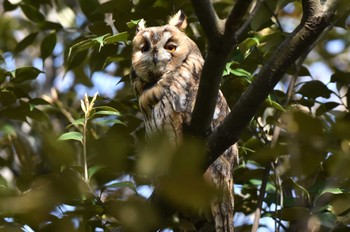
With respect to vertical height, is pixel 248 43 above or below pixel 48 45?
above

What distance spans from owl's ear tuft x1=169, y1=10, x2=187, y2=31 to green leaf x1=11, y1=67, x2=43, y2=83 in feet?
2.49

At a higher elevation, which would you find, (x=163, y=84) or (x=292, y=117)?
(x=292, y=117)

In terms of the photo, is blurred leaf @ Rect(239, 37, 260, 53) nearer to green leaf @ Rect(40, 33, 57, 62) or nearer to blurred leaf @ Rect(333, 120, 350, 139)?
green leaf @ Rect(40, 33, 57, 62)

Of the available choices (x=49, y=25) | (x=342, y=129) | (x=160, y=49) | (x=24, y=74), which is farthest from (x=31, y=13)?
(x=342, y=129)

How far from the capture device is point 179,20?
3.09 metres

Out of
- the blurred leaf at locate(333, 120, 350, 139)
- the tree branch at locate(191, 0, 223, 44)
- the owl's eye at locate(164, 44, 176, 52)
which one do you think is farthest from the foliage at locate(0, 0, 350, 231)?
the tree branch at locate(191, 0, 223, 44)

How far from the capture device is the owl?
2.70 m

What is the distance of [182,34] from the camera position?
3.18 m

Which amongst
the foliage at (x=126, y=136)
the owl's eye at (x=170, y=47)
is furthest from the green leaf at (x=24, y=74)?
the owl's eye at (x=170, y=47)

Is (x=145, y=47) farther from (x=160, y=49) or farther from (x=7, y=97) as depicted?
(x=7, y=97)

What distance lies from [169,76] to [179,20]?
0.33 meters

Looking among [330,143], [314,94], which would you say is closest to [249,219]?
[314,94]

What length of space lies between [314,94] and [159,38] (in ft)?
2.98

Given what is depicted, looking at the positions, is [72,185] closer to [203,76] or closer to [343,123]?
[343,123]
